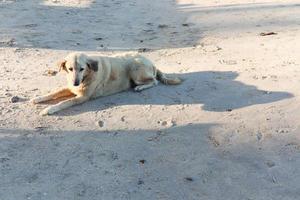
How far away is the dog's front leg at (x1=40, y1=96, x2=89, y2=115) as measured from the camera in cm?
604

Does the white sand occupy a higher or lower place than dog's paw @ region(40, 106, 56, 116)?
lower

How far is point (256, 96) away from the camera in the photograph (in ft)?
21.1

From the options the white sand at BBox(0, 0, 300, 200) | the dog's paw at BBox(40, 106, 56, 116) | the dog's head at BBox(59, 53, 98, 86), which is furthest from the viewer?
the dog's head at BBox(59, 53, 98, 86)

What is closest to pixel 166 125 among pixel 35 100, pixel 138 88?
pixel 138 88

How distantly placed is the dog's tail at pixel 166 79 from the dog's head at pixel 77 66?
3.35 ft

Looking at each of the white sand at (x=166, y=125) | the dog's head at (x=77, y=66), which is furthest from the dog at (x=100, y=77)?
the white sand at (x=166, y=125)

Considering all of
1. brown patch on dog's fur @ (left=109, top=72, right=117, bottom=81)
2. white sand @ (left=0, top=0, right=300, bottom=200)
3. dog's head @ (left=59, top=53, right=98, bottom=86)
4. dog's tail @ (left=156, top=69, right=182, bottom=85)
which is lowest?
white sand @ (left=0, top=0, right=300, bottom=200)

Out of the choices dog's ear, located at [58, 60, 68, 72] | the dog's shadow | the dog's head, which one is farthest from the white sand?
dog's ear, located at [58, 60, 68, 72]

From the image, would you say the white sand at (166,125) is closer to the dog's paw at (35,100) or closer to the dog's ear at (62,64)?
the dog's paw at (35,100)

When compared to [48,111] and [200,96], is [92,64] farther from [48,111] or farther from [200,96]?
[200,96]

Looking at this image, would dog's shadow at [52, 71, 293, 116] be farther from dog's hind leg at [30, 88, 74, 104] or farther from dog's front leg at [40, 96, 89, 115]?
dog's hind leg at [30, 88, 74, 104]

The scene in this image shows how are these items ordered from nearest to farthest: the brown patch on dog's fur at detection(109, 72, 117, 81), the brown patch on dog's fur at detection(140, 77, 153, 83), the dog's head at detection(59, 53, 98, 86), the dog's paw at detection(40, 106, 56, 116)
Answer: the dog's paw at detection(40, 106, 56, 116) → the dog's head at detection(59, 53, 98, 86) → the brown patch on dog's fur at detection(109, 72, 117, 81) → the brown patch on dog's fur at detection(140, 77, 153, 83)

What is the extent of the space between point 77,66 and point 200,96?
1.51 m

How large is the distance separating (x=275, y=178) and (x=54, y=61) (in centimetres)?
443
